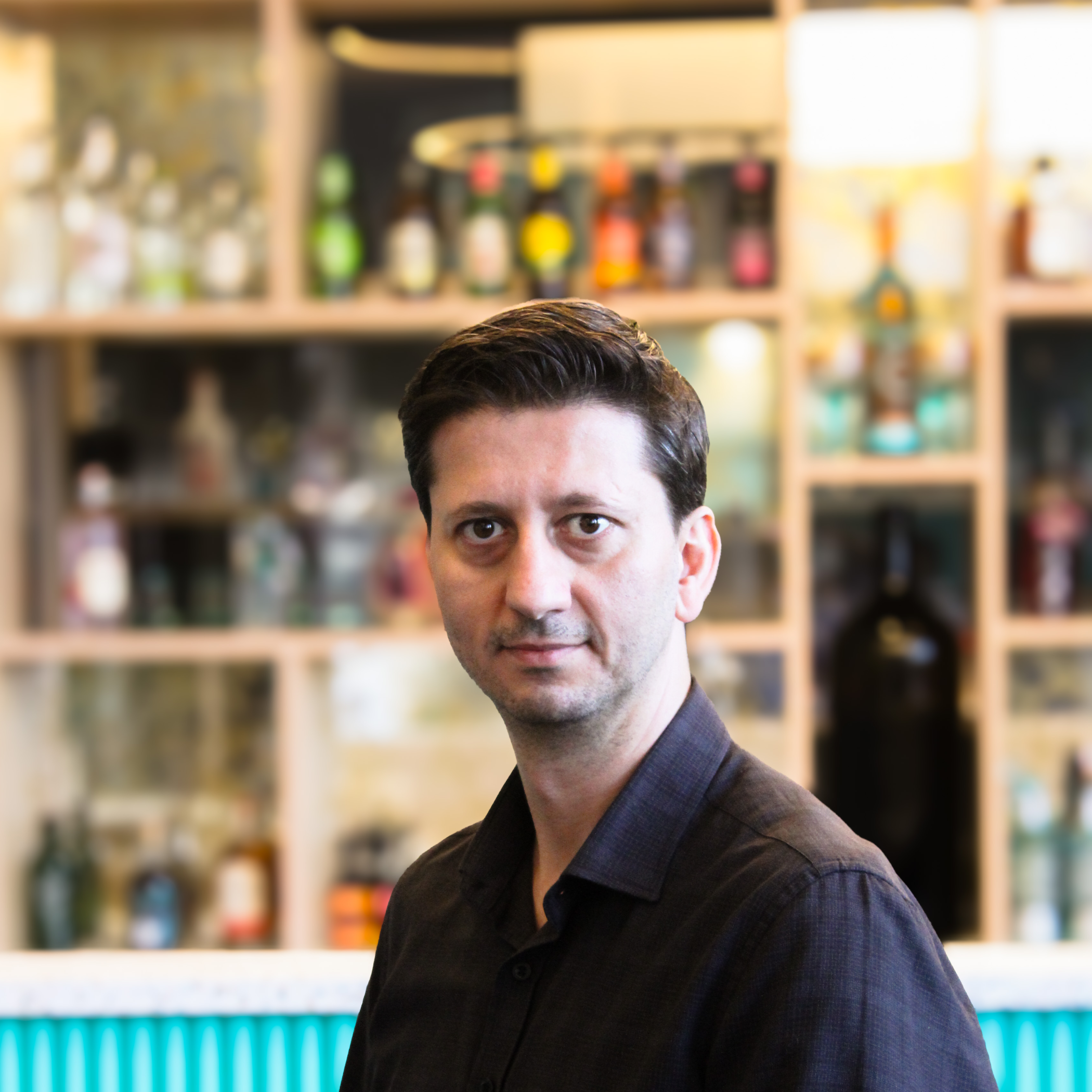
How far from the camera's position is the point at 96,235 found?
85.7 inches

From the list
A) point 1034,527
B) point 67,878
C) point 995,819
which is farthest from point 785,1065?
point 67,878

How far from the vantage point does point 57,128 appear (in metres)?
2.32

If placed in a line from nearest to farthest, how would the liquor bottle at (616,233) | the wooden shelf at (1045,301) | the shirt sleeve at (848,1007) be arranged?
1. the shirt sleeve at (848,1007)
2. the wooden shelf at (1045,301)
3. the liquor bottle at (616,233)

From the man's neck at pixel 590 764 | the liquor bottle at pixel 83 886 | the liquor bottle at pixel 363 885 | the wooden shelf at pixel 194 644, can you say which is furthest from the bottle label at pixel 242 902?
the man's neck at pixel 590 764

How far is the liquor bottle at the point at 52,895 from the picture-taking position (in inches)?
86.9

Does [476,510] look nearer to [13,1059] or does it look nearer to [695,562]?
[695,562]

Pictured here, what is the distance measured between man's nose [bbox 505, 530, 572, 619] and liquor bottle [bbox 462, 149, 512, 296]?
145cm

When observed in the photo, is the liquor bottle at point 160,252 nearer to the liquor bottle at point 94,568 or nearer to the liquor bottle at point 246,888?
the liquor bottle at point 94,568

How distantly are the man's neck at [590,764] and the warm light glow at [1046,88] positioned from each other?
176 cm

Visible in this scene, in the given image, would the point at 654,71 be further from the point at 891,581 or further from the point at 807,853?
the point at 807,853

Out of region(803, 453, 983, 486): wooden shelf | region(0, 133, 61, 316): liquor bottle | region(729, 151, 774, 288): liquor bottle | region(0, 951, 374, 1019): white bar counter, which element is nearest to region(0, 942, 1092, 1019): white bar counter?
region(0, 951, 374, 1019): white bar counter

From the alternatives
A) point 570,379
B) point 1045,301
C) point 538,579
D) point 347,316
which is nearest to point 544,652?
point 538,579

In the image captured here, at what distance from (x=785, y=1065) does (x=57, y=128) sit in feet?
7.16

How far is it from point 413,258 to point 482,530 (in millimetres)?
1491
